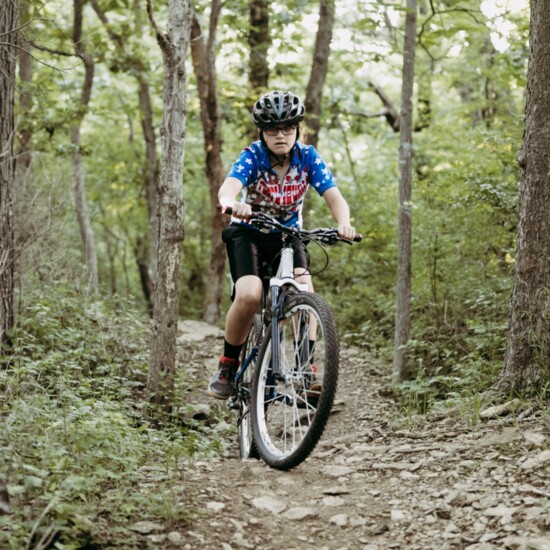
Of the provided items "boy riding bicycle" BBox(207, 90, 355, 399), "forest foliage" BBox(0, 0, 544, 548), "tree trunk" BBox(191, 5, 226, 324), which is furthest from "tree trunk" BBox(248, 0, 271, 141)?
"boy riding bicycle" BBox(207, 90, 355, 399)

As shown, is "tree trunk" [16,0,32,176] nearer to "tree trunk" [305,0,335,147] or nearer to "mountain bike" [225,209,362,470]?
"tree trunk" [305,0,335,147]

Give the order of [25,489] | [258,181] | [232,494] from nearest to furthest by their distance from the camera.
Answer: [25,489]
[232,494]
[258,181]

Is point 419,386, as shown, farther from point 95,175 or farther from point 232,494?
point 95,175

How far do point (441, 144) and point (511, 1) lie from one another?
3.44 meters

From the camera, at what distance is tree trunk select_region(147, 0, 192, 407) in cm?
675

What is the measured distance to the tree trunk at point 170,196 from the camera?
22.1ft

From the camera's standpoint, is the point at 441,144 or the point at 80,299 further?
the point at 441,144

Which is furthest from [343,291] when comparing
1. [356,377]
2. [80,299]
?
[80,299]

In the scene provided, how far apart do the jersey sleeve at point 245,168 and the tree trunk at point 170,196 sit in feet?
6.23

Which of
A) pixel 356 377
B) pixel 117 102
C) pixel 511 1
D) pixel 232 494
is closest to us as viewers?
A: pixel 232 494

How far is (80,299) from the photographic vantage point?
9430mm

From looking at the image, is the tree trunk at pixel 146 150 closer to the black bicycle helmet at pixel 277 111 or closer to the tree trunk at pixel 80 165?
the tree trunk at pixel 80 165

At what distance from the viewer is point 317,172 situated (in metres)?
5.12

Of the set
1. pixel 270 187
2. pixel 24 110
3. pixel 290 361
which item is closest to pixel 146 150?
pixel 24 110
